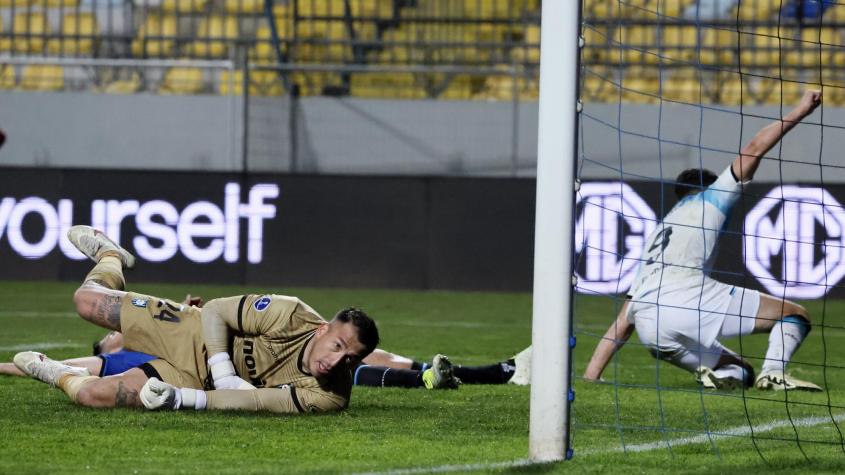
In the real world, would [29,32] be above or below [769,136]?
above

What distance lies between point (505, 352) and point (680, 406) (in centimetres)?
275

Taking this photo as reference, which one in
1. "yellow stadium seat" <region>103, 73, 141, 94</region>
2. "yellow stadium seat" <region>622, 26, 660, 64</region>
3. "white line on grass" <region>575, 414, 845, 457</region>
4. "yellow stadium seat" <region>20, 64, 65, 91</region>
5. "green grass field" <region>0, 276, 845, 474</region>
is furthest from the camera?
"yellow stadium seat" <region>622, 26, 660, 64</region>

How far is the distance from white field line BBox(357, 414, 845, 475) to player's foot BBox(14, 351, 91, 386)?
7.85 feet

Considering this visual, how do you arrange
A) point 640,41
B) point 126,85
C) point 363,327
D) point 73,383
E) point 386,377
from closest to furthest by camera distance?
point 363,327, point 73,383, point 386,377, point 126,85, point 640,41

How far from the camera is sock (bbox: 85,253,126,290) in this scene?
6847 millimetres

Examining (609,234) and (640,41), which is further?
(640,41)

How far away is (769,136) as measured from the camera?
288 inches

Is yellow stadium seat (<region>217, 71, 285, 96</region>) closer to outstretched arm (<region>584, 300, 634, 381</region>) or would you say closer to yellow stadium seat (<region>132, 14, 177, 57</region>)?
yellow stadium seat (<region>132, 14, 177, 57</region>)

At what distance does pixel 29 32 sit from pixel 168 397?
13.0 m

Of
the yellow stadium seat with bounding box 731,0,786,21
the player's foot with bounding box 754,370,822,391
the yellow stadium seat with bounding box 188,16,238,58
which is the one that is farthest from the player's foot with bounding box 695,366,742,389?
the yellow stadium seat with bounding box 188,16,238,58

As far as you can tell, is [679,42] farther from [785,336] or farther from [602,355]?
[602,355]

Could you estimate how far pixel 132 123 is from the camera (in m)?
16.2

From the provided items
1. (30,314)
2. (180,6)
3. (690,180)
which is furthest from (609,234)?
(180,6)

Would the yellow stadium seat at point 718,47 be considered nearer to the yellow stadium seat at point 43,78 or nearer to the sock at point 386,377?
the yellow stadium seat at point 43,78
